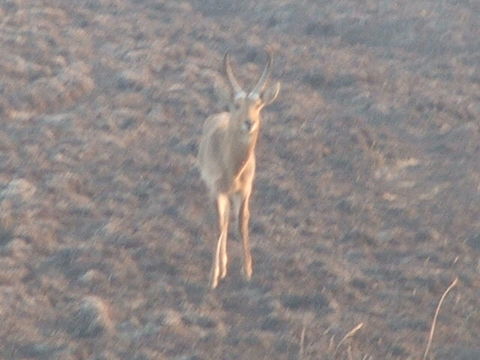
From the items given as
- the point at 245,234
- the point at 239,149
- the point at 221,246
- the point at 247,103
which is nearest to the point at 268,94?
the point at 247,103

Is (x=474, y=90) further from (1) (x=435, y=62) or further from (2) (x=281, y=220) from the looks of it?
(2) (x=281, y=220)

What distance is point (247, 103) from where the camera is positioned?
31.4 feet

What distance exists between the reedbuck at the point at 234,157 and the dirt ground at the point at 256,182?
0.93 feet

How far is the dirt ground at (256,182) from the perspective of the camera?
9172 mm

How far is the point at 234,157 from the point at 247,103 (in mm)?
536

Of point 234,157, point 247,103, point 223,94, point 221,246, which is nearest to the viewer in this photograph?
point 247,103

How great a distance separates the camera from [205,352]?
8.80m

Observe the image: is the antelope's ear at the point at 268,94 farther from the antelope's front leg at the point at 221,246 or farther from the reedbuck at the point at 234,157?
the antelope's front leg at the point at 221,246

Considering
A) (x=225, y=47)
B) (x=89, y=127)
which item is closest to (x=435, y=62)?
(x=225, y=47)

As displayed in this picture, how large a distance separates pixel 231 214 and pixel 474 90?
4.49 metres

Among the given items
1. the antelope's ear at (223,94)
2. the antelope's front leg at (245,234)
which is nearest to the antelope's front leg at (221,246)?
the antelope's front leg at (245,234)

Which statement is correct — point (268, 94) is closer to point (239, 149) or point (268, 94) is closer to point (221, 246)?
point (239, 149)

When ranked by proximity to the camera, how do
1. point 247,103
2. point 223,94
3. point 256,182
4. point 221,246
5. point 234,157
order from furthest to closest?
1. point 256,182
2. point 221,246
3. point 234,157
4. point 223,94
5. point 247,103

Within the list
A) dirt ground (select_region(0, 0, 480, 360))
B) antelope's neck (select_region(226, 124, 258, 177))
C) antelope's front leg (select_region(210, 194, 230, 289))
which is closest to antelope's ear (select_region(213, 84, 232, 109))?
antelope's neck (select_region(226, 124, 258, 177))
